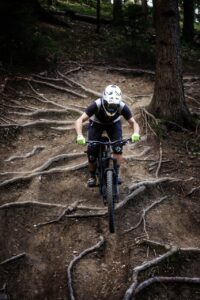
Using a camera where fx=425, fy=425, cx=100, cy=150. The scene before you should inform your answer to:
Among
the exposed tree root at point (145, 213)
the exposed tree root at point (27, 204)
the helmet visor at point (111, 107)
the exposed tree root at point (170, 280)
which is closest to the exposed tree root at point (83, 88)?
the exposed tree root at point (145, 213)

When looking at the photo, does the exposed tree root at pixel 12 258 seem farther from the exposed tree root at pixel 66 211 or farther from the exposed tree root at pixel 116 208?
the exposed tree root at pixel 116 208

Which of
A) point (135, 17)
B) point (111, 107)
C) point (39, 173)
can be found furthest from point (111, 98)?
point (135, 17)

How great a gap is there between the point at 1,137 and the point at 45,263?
461 cm

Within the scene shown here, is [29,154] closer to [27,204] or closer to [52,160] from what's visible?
[52,160]

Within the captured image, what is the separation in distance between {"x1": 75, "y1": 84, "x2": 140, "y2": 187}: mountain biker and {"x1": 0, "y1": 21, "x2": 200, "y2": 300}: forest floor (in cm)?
111

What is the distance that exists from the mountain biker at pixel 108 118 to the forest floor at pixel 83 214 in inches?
43.8

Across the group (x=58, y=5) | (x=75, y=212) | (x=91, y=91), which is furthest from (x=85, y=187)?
(x=58, y=5)

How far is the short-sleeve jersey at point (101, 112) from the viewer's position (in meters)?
7.27

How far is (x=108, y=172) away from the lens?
702 cm

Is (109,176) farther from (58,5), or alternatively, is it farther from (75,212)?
(58,5)

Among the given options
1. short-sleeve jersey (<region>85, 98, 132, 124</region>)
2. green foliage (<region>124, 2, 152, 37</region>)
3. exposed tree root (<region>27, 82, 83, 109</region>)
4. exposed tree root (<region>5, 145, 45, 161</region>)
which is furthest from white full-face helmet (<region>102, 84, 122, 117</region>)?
green foliage (<region>124, 2, 152, 37</region>)

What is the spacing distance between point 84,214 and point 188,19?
1509cm

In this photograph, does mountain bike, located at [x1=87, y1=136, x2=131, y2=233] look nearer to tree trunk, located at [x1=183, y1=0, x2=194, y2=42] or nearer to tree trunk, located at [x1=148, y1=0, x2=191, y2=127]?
tree trunk, located at [x1=148, y1=0, x2=191, y2=127]

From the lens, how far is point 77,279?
643 centimetres
